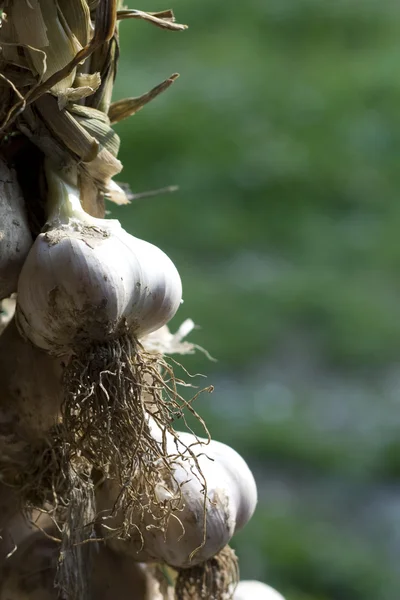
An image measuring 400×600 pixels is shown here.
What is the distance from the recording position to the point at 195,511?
63cm

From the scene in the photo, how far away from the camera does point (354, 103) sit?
2322mm

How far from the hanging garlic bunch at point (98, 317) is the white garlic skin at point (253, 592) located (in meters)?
0.25

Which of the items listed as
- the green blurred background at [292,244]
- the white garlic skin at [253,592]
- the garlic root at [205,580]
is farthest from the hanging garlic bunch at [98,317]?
the green blurred background at [292,244]

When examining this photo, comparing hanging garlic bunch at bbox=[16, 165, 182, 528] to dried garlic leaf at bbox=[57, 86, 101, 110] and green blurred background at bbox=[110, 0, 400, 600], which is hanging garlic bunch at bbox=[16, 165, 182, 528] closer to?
dried garlic leaf at bbox=[57, 86, 101, 110]

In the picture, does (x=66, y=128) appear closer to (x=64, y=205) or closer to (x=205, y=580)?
(x=64, y=205)

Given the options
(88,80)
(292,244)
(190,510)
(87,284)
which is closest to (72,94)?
(88,80)

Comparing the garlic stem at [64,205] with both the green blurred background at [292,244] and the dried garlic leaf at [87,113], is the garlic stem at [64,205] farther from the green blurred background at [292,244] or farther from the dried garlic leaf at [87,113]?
the green blurred background at [292,244]

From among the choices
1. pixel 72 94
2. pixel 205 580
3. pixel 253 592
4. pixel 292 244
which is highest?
pixel 72 94

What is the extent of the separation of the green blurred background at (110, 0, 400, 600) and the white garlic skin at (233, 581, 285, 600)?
487 millimetres

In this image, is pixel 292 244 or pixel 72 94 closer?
pixel 72 94

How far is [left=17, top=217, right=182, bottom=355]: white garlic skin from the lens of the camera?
1.79 ft

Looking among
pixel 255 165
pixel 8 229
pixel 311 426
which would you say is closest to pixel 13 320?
pixel 8 229

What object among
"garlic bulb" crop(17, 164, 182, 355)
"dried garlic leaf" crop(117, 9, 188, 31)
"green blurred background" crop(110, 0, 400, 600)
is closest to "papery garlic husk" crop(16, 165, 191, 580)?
"garlic bulb" crop(17, 164, 182, 355)

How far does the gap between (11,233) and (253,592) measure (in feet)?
1.38
